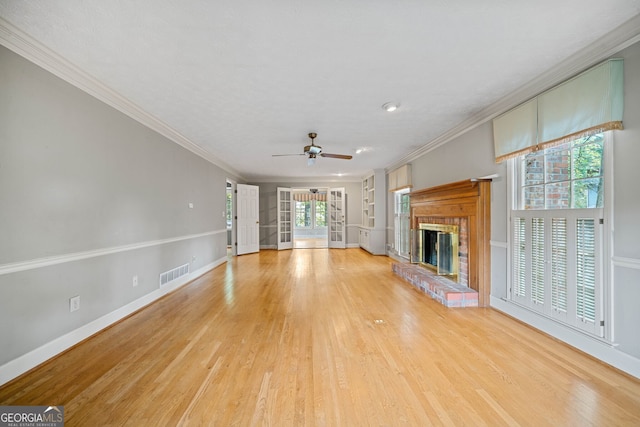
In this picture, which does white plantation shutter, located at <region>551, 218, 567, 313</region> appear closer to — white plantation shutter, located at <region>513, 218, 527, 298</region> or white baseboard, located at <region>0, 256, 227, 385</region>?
white plantation shutter, located at <region>513, 218, 527, 298</region>

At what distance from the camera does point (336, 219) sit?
29.9 feet

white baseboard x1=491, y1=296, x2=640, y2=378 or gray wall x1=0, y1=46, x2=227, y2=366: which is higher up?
gray wall x1=0, y1=46, x2=227, y2=366

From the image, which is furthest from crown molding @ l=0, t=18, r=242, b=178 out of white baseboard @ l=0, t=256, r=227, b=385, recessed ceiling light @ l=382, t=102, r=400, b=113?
recessed ceiling light @ l=382, t=102, r=400, b=113

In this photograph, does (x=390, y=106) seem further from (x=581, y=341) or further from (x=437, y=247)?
(x=581, y=341)

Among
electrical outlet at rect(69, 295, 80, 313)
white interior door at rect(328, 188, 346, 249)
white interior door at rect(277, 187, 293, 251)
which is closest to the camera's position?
electrical outlet at rect(69, 295, 80, 313)

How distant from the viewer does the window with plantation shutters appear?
208cm

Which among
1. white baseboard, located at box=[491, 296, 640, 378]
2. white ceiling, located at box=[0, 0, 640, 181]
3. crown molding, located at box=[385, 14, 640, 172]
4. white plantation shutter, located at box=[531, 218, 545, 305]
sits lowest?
white baseboard, located at box=[491, 296, 640, 378]

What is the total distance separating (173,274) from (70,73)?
284 cm

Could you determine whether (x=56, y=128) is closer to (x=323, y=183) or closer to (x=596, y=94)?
(x=596, y=94)

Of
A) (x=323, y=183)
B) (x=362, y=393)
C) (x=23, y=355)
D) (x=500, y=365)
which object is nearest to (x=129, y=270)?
(x=23, y=355)

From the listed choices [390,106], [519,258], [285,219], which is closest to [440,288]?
[519,258]

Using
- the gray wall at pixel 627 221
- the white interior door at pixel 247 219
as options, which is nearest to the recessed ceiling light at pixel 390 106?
the gray wall at pixel 627 221

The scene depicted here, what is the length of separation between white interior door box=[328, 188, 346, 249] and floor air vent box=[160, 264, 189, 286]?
5.40 m

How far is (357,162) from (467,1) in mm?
4808
